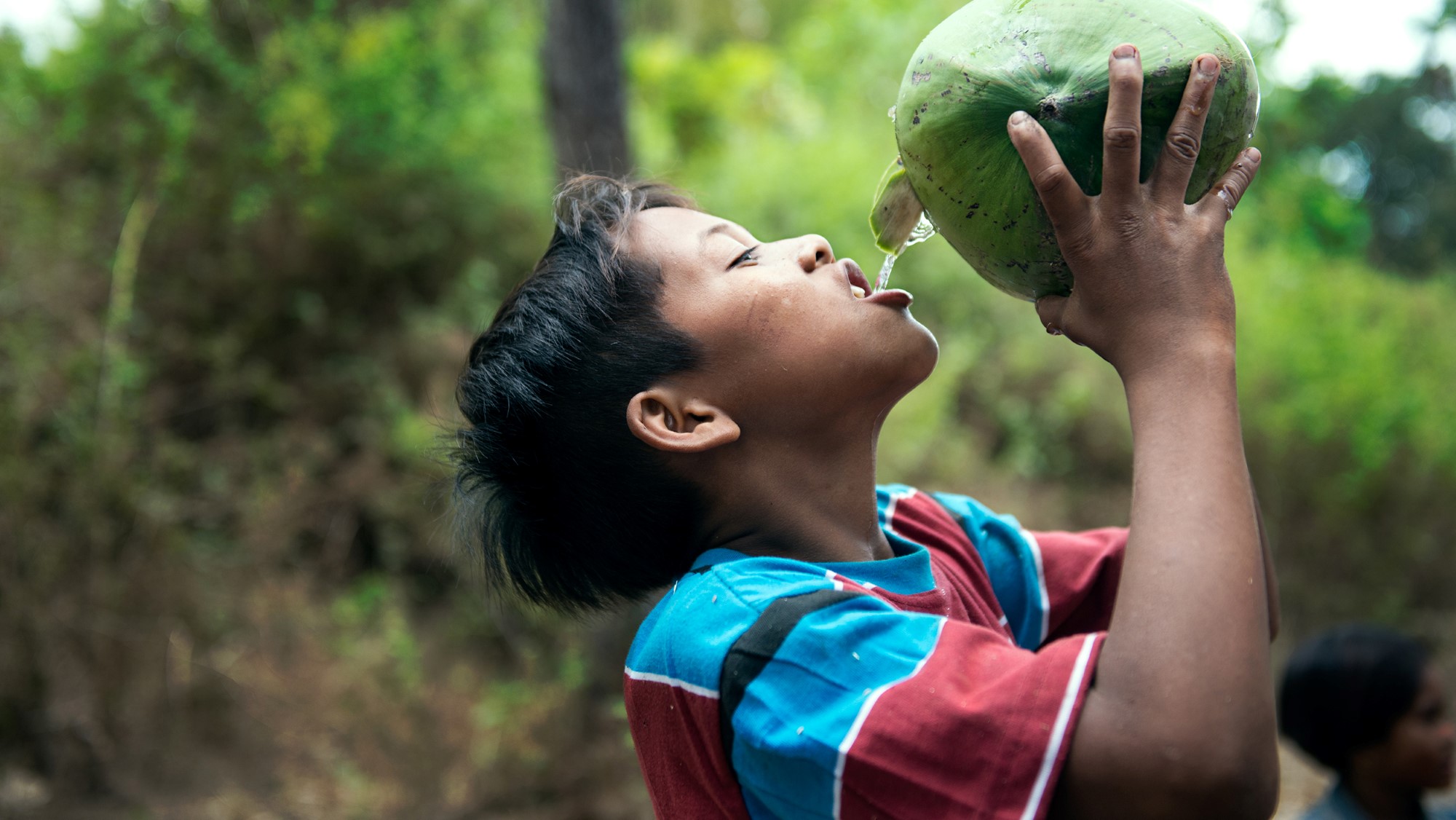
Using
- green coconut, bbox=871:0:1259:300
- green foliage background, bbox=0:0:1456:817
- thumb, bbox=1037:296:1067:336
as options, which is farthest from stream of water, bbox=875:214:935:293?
green foliage background, bbox=0:0:1456:817

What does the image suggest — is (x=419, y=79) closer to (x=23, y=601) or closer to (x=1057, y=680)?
(x=23, y=601)

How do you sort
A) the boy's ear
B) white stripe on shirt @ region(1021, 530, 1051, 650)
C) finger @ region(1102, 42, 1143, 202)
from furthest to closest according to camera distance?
1. white stripe on shirt @ region(1021, 530, 1051, 650)
2. the boy's ear
3. finger @ region(1102, 42, 1143, 202)

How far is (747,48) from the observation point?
13703 millimetres

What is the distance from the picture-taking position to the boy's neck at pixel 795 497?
1.44 meters

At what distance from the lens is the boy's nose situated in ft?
4.91

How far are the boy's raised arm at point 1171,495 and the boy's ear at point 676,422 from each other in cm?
47

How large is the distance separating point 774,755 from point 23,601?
4.33 metres

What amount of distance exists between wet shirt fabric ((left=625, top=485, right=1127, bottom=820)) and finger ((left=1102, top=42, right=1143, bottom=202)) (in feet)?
1.68

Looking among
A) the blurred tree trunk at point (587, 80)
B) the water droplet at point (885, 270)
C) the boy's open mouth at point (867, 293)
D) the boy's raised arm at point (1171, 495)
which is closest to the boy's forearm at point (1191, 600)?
the boy's raised arm at point (1171, 495)

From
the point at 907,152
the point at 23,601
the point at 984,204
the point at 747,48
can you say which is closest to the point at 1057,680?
the point at 984,204

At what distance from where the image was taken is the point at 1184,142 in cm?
119

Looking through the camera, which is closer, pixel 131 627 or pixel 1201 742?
pixel 1201 742

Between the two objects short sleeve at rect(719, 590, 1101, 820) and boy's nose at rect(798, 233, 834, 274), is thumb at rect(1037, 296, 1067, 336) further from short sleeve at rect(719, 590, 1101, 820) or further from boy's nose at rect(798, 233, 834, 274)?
short sleeve at rect(719, 590, 1101, 820)

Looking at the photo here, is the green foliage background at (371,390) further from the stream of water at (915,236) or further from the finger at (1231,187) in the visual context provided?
the finger at (1231,187)
